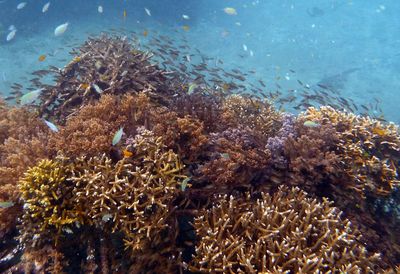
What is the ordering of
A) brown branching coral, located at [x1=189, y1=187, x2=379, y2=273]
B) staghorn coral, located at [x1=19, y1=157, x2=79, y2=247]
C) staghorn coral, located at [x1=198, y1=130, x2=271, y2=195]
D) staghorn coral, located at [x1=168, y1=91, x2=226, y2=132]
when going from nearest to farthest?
brown branching coral, located at [x1=189, y1=187, x2=379, y2=273] → staghorn coral, located at [x1=19, y1=157, x2=79, y2=247] → staghorn coral, located at [x1=198, y1=130, x2=271, y2=195] → staghorn coral, located at [x1=168, y1=91, x2=226, y2=132]

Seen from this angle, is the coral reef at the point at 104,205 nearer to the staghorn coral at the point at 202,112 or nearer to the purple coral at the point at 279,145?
the staghorn coral at the point at 202,112

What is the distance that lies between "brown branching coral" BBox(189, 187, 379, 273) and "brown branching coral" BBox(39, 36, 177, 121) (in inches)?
130

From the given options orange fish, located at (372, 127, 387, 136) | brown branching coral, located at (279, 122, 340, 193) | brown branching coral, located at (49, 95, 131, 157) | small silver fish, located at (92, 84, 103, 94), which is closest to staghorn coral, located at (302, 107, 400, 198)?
orange fish, located at (372, 127, 387, 136)

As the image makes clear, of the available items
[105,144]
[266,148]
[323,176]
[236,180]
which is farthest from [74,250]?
[323,176]

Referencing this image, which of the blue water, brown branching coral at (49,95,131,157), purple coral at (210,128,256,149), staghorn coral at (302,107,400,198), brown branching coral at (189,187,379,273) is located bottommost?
the blue water

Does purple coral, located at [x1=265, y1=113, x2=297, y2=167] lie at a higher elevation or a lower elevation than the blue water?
higher

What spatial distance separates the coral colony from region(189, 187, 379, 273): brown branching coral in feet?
0.06

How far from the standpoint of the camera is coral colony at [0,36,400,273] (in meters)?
3.56

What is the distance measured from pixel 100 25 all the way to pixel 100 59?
19587 millimetres

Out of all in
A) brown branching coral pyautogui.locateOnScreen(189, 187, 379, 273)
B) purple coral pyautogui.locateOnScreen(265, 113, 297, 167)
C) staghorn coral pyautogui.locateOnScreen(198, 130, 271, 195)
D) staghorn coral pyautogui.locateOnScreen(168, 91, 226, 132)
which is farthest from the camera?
staghorn coral pyautogui.locateOnScreen(168, 91, 226, 132)

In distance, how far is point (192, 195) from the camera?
4.25m

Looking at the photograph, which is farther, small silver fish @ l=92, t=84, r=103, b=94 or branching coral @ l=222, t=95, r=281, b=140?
small silver fish @ l=92, t=84, r=103, b=94

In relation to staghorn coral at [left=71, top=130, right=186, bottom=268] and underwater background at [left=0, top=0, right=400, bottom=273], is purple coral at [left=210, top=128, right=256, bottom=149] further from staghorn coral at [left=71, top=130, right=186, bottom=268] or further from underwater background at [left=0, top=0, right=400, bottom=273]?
staghorn coral at [left=71, top=130, right=186, bottom=268]

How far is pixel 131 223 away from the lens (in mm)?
3607
